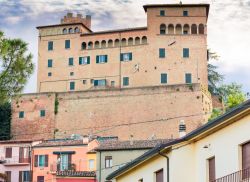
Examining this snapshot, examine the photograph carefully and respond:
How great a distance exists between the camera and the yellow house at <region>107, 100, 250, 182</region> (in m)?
20.0

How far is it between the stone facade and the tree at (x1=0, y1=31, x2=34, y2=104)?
4648 centimetres

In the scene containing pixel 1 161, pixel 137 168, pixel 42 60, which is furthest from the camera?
pixel 42 60

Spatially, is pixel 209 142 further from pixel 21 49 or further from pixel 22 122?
pixel 22 122

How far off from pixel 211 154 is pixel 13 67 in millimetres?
21679

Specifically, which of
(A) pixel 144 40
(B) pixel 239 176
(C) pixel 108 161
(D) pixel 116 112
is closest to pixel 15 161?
(D) pixel 116 112

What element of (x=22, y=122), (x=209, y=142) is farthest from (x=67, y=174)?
(x=22, y=122)

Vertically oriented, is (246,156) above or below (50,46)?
below

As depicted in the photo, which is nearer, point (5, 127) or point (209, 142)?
point (209, 142)

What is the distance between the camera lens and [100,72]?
301ft

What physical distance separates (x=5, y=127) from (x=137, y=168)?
60.6 meters

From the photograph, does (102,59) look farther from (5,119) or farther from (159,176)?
(159,176)

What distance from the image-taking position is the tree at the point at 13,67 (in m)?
40.8

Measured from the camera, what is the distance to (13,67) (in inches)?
1645

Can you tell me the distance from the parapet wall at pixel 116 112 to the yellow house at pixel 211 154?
5605cm
